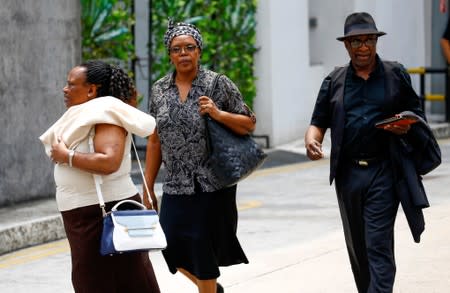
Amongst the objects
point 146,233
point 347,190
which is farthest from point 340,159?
point 146,233

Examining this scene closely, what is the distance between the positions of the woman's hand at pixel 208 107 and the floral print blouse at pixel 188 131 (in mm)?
74

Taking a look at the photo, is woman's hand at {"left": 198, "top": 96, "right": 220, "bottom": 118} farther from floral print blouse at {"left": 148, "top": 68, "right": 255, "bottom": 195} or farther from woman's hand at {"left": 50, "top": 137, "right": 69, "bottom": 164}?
woman's hand at {"left": 50, "top": 137, "right": 69, "bottom": 164}

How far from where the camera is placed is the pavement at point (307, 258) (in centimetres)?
817

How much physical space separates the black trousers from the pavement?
107 centimetres

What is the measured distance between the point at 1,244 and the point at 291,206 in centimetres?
330

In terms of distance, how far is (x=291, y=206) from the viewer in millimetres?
12195

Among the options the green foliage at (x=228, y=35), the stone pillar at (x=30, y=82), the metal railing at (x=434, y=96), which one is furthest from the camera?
the metal railing at (x=434, y=96)

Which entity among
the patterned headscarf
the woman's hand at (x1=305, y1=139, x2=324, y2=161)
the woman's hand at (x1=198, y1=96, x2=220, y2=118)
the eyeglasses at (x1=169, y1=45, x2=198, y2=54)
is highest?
the patterned headscarf

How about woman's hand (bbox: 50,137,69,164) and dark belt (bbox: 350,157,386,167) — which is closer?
woman's hand (bbox: 50,137,69,164)

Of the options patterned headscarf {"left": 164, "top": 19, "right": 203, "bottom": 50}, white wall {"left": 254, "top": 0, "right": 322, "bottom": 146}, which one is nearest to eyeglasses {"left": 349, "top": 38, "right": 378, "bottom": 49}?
patterned headscarf {"left": 164, "top": 19, "right": 203, "bottom": 50}

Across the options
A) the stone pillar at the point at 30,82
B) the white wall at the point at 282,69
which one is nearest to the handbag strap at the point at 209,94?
the stone pillar at the point at 30,82

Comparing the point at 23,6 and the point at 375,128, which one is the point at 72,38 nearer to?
the point at 23,6

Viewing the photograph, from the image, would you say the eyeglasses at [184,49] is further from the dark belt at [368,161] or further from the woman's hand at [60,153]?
the woman's hand at [60,153]

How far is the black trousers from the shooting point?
668 centimetres
